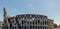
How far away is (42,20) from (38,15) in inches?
64.4

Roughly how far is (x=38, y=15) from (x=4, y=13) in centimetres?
929

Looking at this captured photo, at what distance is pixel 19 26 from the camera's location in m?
36.9

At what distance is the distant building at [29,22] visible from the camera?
36531 millimetres

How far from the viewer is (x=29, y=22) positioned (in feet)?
120

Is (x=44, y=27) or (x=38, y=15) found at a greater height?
(x=38, y=15)

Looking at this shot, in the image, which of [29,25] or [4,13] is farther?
[4,13]

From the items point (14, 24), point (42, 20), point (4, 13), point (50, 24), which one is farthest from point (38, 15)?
point (4, 13)

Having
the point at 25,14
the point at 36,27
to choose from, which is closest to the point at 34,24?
the point at 36,27

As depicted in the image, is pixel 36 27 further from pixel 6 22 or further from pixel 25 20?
pixel 6 22

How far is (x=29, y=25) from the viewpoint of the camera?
36.5 metres

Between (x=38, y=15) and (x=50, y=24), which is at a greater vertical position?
(x=38, y=15)

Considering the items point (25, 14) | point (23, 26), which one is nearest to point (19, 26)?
point (23, 26)

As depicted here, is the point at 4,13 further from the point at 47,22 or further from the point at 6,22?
the point at 47,22

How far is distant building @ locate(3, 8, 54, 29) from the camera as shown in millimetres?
36531
